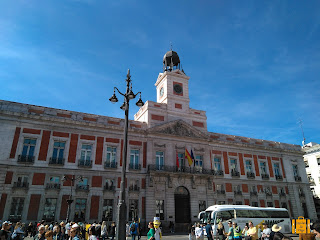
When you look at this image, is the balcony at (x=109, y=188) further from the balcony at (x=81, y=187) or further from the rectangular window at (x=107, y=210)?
the balcony at (x=81, y=187)

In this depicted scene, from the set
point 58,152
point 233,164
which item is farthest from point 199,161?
point 58,152

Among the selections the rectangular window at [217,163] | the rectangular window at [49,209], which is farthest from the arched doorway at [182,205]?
the rectangular window at [49,209]

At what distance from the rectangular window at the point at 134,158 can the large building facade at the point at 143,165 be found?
0.14 meters

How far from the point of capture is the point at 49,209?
2353 cm

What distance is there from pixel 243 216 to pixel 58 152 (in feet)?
64.8

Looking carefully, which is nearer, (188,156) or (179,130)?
(188,156)

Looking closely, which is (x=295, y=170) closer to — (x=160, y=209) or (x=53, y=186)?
(x=160, y=209)

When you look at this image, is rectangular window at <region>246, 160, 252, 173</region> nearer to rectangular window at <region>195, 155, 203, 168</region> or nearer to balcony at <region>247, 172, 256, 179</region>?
balcony at <region>247, 172, 256, 179</region>

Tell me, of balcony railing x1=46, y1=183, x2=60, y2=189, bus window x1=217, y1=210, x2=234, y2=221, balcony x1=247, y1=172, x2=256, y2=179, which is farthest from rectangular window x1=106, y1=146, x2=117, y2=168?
balcony x1=247, y1=172, x2=256, y2=179

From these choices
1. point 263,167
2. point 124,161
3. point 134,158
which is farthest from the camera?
point 263,167

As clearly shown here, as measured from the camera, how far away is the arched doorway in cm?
2873

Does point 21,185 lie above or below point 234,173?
below

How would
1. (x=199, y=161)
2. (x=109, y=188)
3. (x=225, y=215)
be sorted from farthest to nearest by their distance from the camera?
(x=199, y=161) → (x=109, y=188) → (x=225, y=215)

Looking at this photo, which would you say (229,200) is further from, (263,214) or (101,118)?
(101,118)
